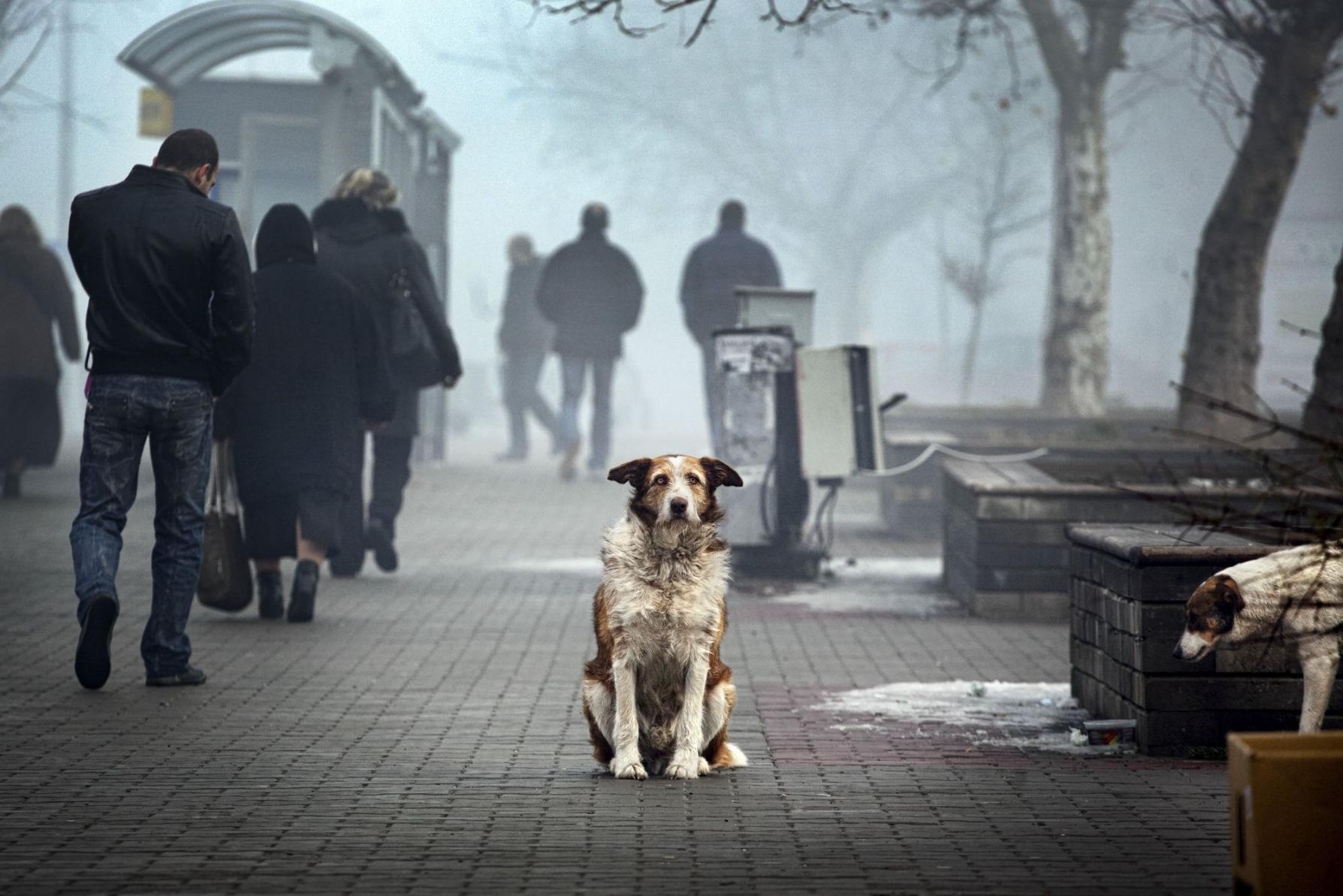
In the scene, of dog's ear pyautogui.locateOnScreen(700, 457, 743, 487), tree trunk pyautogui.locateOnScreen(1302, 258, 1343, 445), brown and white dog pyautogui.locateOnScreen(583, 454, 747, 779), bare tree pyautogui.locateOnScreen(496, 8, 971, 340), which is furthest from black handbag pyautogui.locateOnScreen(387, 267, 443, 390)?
bare tree pyautogui.locateOnScreen(496, 8, 971, 340)

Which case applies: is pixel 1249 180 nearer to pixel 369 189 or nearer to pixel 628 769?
pixel 369 189

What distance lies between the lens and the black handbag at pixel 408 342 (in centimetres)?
1234

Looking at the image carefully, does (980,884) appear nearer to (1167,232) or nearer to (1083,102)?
(1083,102)

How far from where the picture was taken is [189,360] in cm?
853

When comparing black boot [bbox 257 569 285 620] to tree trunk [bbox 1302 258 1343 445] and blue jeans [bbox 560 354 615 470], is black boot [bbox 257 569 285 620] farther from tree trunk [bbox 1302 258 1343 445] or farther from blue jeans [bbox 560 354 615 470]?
blue jeans [bbox 560 354 615 470]

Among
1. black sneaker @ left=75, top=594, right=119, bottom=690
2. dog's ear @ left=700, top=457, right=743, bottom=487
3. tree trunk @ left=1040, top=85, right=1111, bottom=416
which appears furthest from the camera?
tree trunk @ left=1040, top=85, right=1111, bottom=416

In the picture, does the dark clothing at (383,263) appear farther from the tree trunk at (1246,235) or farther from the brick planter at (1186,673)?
the brick planter at (1186,673)

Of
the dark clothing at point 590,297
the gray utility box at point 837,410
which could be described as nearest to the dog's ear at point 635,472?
the gray utility box at point 837,410

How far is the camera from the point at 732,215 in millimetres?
19109

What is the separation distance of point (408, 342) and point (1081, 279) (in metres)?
11.8

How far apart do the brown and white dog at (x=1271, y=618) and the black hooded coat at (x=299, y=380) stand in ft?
16.9

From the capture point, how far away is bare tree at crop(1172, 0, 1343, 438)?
48.3 ft

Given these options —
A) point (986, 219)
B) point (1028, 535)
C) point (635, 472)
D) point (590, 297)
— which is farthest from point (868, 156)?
point (635, 472)

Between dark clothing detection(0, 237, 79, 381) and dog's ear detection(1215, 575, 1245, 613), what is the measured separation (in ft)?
39.2
